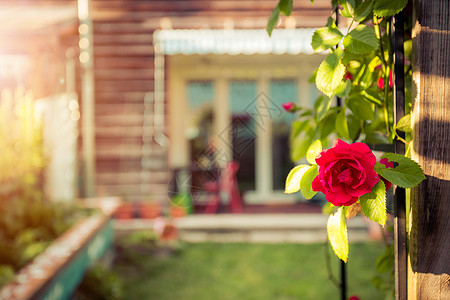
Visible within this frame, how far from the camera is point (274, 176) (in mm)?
7633

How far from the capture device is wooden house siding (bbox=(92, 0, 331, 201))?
249 inches

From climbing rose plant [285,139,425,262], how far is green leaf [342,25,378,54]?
0.17 m

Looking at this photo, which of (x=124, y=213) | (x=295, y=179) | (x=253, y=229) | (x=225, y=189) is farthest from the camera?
(x=225, y=189)

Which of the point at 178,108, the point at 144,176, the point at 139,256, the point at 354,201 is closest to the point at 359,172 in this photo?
the point at 354,201

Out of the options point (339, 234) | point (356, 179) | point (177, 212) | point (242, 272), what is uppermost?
point (356, 179)

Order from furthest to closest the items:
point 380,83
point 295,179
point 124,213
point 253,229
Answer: point 124,213 → point 253,229 → point 380,83 → point 295,179

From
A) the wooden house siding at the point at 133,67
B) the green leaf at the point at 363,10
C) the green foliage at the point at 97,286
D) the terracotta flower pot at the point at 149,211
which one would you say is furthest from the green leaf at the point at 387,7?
the wooden house siding at the point at 133,67

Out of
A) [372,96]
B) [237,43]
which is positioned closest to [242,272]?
[237,43]

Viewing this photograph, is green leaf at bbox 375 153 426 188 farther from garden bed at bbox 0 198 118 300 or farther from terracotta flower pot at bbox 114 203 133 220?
terracotta flower pot at bbox 114 203 133 220

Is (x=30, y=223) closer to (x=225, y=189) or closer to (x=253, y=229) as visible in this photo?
(x=253, y=229)

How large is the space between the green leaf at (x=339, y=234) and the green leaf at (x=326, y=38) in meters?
0.31

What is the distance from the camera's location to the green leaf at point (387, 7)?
2.66 ft

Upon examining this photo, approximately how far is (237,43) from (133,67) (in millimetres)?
1561

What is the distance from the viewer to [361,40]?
801 millimetres
